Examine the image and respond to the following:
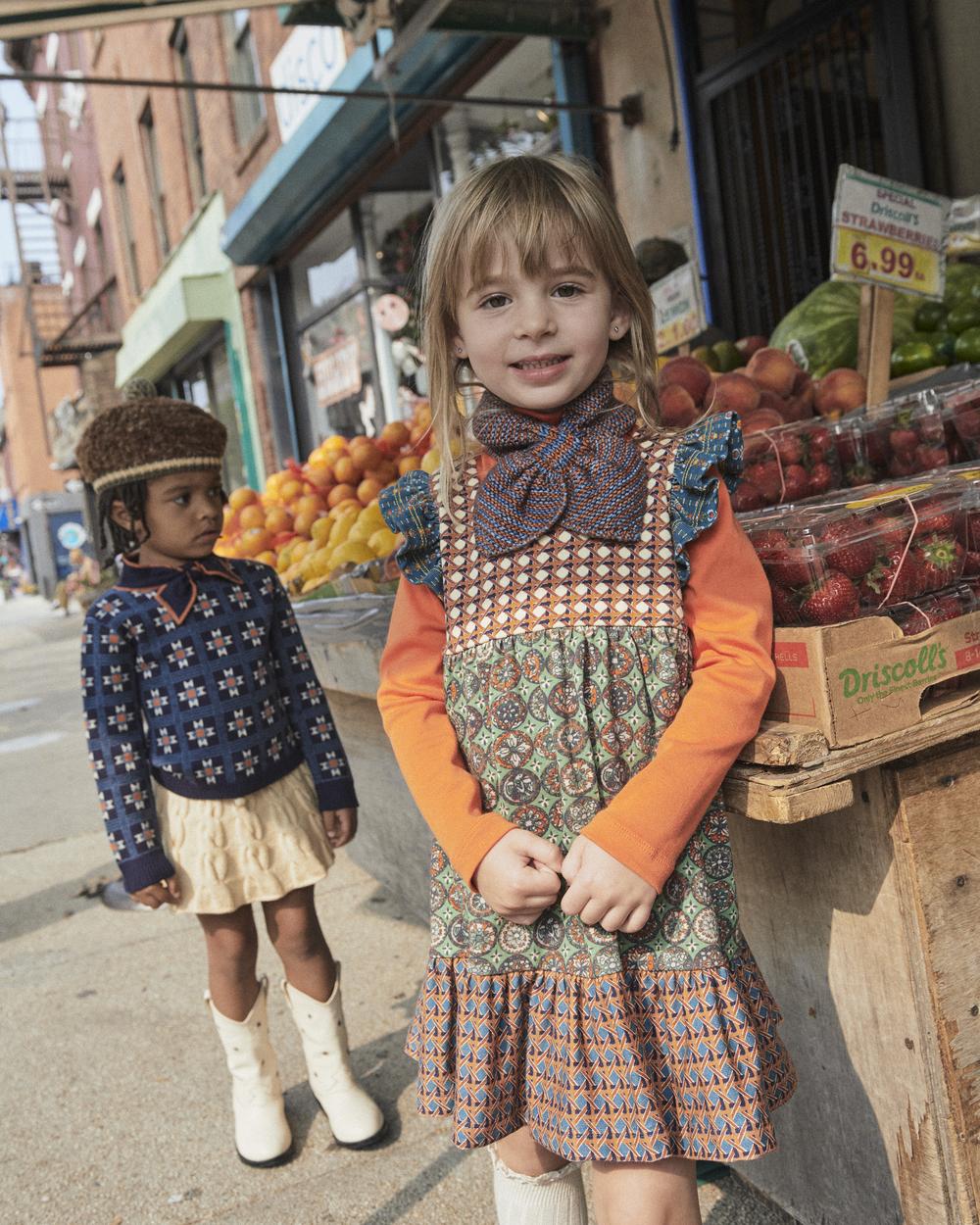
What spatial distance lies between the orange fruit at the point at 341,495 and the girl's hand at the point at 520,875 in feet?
11.3

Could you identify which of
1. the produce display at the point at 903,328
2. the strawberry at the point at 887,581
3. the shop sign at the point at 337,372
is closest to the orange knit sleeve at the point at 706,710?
the strawberry at the point at 887,581

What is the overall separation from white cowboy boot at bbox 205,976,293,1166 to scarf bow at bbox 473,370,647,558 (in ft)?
4.97

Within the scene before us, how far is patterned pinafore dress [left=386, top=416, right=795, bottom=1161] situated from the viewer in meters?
1.45

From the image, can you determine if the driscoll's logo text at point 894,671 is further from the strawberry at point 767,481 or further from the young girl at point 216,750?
the young girl at point 216,750

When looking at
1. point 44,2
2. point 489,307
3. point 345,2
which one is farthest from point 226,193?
point 489,307

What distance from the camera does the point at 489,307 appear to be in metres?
1.61

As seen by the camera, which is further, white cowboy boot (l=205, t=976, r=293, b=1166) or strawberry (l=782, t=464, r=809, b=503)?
white cowboy boot (l=205, t=976, r=293, b=1166)

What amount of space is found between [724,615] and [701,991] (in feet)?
1.64

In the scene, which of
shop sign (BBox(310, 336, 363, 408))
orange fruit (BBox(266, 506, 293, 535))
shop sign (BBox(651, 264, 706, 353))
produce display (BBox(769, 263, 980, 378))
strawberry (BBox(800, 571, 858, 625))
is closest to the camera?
strawberry (BBox(800, 571, 858, 625))

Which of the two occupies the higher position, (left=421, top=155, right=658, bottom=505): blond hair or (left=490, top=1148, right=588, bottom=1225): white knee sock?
(left=421, top=155, right=658, bottom=505): blond hair

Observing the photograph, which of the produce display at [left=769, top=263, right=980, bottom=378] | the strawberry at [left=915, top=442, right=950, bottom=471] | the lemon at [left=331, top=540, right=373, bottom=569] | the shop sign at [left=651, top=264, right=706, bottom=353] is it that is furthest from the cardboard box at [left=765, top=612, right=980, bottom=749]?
the lemon at [left=331, top=540, right=373, bottom=569]

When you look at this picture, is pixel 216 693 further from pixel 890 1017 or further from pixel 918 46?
pixel 918 46

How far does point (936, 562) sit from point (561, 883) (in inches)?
31.0

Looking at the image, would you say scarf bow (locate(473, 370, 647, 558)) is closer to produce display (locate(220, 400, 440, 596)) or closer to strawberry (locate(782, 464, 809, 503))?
strawberry (locate(782, 464, 809, 503))
